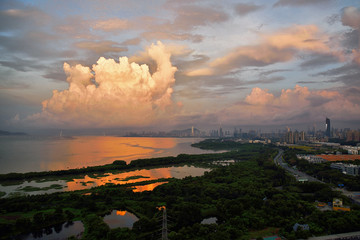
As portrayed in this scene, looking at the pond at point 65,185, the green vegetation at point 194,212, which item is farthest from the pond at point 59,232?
the pond at point 65,185

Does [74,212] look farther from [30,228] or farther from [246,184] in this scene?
[246,184]

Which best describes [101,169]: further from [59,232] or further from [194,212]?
[194,212]

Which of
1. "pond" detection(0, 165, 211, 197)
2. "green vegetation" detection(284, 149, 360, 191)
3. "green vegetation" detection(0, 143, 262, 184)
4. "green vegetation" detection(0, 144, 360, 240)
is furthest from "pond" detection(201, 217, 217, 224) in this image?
"green vegetation" detection(0, 143, 262, 184)

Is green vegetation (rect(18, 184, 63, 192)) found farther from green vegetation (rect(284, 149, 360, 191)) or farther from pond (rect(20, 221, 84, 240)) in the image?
green vegetation (rect(284, 149, 360, 191))

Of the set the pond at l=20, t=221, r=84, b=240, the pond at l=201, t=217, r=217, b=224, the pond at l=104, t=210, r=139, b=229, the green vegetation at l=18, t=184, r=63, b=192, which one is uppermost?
the green vegetation at l=18, t=184, r=63, b=192

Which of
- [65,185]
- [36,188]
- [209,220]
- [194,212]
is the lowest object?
[209,220]

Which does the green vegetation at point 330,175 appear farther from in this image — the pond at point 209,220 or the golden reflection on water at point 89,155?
the golden reflection on water at point 89,155

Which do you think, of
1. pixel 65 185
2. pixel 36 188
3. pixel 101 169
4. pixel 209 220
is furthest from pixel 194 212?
pixel 101 169
